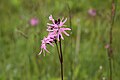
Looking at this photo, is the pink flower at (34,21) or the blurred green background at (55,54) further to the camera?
the pink flower at (34,21)

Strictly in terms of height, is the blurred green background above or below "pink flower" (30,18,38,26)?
below

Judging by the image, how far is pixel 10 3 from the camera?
190 inches

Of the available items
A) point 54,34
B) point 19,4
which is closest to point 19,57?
point 19,4

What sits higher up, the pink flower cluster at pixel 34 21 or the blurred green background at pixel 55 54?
the pink flower cluster at pixel 34 21

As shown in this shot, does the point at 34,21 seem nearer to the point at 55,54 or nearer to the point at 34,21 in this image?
the point at 34,21

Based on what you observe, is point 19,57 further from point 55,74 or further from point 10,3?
point 10,3

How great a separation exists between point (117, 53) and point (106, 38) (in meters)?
0.37

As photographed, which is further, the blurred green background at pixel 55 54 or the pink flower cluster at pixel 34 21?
the pink flower cluster at pixel 34 21

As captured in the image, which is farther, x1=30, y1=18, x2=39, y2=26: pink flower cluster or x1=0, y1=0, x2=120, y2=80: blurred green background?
x1=30, y1=18, x2=39, y2=26: pink flower cluster

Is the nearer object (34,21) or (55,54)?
(55,54)

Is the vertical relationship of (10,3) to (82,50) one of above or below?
above

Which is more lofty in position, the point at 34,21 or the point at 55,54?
the point at 34,21

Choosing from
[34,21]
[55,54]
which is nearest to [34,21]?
[34,21]

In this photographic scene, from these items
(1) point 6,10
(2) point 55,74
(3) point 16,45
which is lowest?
(2) point 55,74
